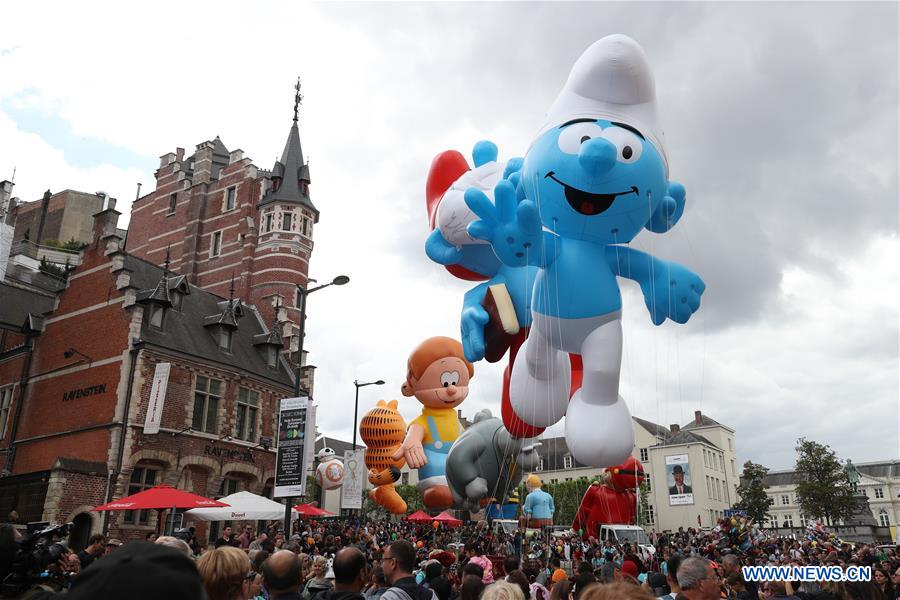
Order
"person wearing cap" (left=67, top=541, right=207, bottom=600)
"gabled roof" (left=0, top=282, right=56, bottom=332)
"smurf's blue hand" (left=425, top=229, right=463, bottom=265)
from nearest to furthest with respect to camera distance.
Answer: "person wearing cap" (left=67, top=541, right=207, bottom=600), "smurf's blue hand" (left=425, top=229, right=463, bottom=265), "gabled roof" (left=0, top=282, right=56, bottom=332)

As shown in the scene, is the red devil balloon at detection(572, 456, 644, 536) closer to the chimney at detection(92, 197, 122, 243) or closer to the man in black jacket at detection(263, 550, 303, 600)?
the man in black jacket at detection(263, 550, 303, 600)

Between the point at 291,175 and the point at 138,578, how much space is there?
38563mm

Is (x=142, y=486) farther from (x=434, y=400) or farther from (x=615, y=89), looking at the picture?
(x=615, y=89)

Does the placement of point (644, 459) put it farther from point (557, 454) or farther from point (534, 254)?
point (534, 254)

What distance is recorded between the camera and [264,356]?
103 ft

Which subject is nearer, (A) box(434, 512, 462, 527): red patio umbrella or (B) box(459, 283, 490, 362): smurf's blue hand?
(B) box(459, 283, 490, 362): smurf's blue hand

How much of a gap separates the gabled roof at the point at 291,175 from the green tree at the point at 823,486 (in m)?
31.6

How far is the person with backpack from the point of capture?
4383mm

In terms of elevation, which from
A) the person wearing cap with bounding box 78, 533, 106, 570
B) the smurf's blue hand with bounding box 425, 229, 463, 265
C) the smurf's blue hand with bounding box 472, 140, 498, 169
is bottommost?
Answer: the person wearing cap with bounding box 78, 533, 106, 570

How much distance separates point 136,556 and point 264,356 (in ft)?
102

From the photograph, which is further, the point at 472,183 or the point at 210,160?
the point at 210,160

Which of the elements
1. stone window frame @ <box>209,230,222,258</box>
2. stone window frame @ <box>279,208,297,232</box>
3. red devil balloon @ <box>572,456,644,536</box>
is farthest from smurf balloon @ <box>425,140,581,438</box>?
stone window frame @ <box>209,230,222,258</box>

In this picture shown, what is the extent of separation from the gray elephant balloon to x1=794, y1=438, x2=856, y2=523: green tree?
2924 cm

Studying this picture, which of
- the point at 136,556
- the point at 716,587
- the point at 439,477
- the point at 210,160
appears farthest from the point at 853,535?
the point at 210,160
